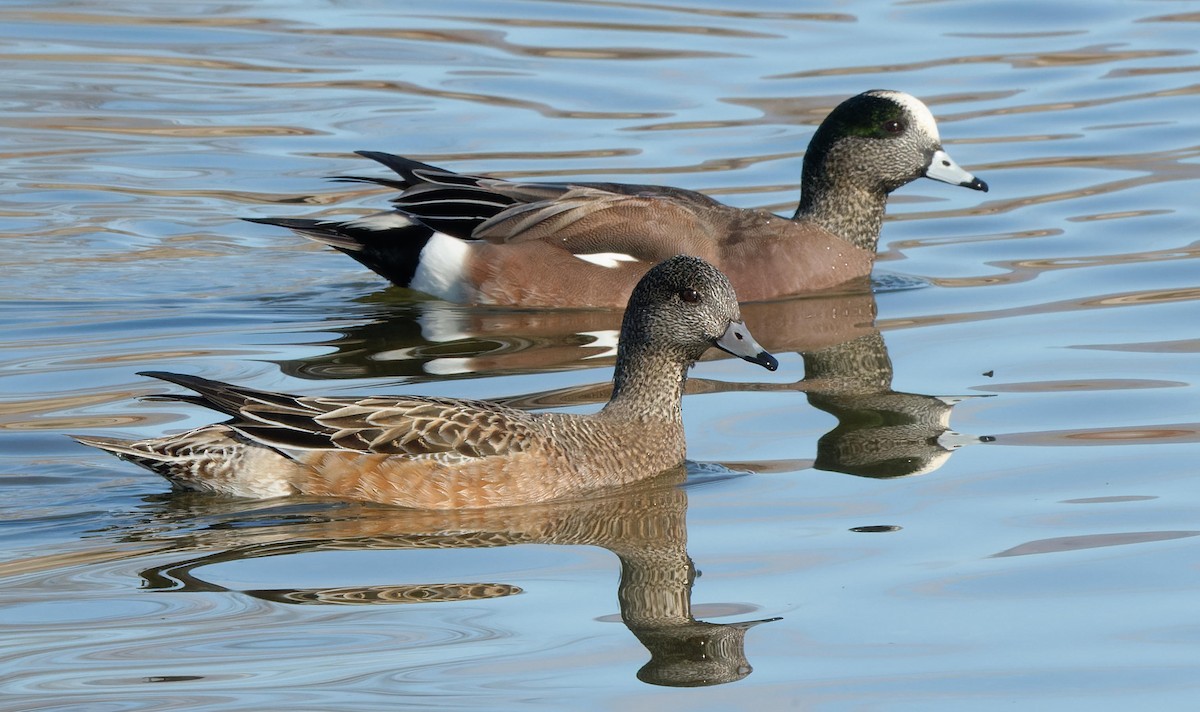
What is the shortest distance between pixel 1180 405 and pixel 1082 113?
6.45 metres

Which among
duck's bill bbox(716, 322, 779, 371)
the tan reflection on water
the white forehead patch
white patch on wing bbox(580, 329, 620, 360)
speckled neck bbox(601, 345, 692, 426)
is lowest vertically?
the tan reflection on water

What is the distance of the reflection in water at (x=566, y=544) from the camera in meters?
5.39

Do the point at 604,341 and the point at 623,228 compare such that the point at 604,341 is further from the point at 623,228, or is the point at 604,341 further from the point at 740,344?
the point at 740,344

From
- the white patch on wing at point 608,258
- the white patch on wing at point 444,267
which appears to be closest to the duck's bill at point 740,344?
the white patch on wing at point 608,258

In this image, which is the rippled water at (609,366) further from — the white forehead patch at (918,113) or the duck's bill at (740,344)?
the white forehead patch at (918,113)

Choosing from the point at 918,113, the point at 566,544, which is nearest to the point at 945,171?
the point at 918,113

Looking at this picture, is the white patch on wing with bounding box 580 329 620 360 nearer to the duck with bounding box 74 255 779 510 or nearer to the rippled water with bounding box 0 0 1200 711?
the rippled water with bounding box 0 0 1200 711

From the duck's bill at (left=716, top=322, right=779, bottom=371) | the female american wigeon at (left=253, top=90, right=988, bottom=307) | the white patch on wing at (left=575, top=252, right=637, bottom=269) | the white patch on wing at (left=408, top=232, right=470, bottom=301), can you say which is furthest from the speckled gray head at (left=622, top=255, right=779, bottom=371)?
the white patch on wing at (left=408, top=232, right=470, bottom=301)

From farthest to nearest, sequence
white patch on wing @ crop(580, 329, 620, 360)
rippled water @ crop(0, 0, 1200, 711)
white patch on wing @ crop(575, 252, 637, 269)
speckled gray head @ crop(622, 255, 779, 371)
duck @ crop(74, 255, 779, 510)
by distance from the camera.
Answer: white patch on wing @ crop(575, 252, 637, 269) → white patch on wing @ crop(580, 329, 620, 360) → speckled gray head @ crop(622, 255, 779, 371) → duck @ crop(74, 255, 779, 510) → rippled water @ crop(0, 0, 1200, 711)

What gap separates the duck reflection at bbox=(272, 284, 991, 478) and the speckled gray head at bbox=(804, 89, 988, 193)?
789 millimetres

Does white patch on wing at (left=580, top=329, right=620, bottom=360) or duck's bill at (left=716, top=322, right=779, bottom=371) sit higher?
white patch on wing at (left=580, top=329, right=620, bottom=360)

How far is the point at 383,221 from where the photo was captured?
10250mm

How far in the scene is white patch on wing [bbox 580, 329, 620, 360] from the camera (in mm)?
8828

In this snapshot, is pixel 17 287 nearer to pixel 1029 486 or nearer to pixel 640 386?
pixel 640 386
